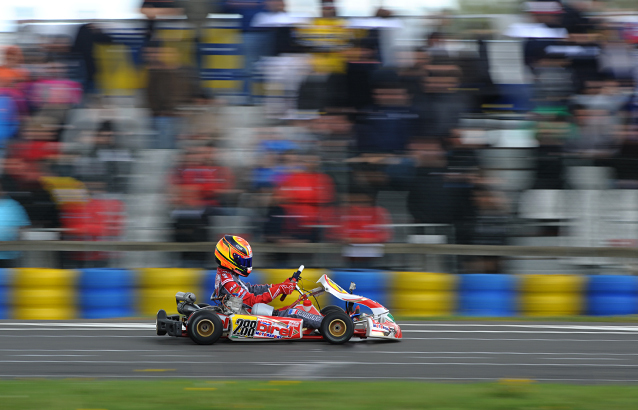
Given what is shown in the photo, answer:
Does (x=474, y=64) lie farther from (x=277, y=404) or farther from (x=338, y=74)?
(x=277, y=404)

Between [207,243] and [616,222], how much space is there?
479 centimetres

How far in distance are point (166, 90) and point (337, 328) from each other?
4.42 metres

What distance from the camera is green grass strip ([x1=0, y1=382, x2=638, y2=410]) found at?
16.3 feet

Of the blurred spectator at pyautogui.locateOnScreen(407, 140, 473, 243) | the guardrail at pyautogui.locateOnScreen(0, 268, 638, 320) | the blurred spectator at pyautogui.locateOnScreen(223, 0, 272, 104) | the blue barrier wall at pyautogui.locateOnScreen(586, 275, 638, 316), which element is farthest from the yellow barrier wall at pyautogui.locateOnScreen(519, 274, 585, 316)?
the blurred spectator at pyautogui.locateOnScreen(223, 0, 272, 104)

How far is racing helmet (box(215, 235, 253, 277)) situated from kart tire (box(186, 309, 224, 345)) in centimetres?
49

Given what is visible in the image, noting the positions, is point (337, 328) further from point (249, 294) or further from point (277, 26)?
point (277, 26)

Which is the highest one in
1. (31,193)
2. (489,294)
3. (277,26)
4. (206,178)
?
(277,26)

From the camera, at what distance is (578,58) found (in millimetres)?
9867

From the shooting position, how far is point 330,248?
9.41 metres

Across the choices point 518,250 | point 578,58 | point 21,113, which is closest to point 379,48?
point 578,58

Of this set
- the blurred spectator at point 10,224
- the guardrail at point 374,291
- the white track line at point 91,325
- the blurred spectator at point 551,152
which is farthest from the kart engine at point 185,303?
the blurred spectator at point 551,152

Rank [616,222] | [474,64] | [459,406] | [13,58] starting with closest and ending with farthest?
[459,406], [616,222], [474,64], [13,58]

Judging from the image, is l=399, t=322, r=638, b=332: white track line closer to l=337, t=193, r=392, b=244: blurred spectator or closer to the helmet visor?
l=337, t=193, r=392, b=244: blurred spectator

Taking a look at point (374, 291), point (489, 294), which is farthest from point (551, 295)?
point (374, 291)
